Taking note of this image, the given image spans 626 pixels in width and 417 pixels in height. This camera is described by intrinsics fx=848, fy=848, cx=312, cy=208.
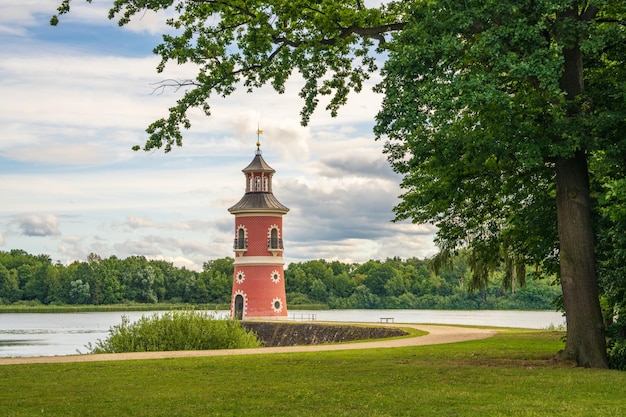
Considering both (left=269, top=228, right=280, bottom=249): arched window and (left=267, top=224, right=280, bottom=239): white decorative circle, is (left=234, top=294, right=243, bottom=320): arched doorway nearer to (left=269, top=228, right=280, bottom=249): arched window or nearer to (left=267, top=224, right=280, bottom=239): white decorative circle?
(left=269, top=228, right=280, bottom=249): arched window

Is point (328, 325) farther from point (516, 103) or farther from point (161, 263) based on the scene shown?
point (161, 263)

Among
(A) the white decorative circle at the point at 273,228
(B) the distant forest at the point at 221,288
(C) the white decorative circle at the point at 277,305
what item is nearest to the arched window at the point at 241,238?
(A) the white decorative circle at the point at 273,228

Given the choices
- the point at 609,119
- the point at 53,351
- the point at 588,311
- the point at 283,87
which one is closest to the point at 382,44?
the point at 283,87

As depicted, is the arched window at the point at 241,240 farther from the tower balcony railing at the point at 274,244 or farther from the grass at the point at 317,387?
the grass at the point at 317,387

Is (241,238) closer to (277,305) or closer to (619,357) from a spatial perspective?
(277,305)

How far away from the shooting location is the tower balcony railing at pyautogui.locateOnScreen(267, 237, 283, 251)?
49594 mm

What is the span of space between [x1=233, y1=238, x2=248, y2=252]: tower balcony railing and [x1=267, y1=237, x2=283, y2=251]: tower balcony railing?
4.46ft

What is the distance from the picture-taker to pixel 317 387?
45.3 ft

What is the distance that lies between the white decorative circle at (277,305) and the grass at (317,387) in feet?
95.7

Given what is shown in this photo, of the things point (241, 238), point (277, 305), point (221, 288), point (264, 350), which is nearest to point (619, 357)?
point (264, 350)

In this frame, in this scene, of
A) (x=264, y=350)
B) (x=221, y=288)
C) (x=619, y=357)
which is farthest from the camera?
(x=221, y=288)

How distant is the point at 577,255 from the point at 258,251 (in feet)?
111

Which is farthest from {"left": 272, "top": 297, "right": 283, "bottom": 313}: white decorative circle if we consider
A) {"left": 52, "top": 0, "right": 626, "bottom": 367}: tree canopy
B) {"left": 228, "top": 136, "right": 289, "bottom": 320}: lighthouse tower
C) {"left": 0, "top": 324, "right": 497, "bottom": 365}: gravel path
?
{"left": 52, "top": 0, "right": 626, "bottom": 367}: tree canopy

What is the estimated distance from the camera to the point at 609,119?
1513 cm
